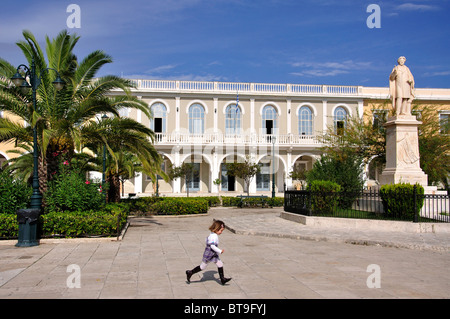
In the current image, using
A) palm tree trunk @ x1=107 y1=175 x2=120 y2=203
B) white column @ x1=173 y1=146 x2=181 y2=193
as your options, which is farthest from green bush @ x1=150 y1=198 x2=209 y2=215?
white column @ x1=173 y1=146 x2=181 y2=193

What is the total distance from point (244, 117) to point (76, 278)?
32459mm

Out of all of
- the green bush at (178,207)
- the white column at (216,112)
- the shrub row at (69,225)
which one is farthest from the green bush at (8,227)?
the white column at (216,112)

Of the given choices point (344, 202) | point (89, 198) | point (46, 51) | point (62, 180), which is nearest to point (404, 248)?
point (344, 202)

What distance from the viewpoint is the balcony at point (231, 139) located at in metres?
37.7

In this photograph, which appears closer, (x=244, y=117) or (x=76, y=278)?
(x=76, y=278)

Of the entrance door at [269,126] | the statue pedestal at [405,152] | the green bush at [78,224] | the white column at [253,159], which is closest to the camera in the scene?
the green bush at [78,224]

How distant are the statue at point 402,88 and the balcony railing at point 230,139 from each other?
2131cm

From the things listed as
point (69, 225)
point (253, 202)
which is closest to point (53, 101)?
point (69, 225)

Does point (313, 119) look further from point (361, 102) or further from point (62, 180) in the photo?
point (62, 180)

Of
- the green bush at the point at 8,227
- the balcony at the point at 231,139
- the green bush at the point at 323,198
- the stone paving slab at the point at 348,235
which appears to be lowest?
the stone paving slab at the point at 348,235

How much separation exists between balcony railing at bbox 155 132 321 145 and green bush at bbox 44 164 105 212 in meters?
24.0

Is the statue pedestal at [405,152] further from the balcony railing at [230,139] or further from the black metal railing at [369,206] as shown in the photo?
the balcony railing at [230,139]

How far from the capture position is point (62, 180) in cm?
1295

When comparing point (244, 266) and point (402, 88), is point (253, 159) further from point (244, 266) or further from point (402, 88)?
point (244, 266)
